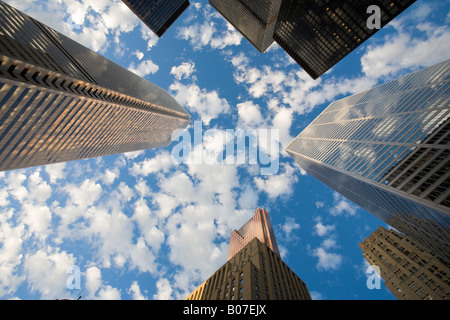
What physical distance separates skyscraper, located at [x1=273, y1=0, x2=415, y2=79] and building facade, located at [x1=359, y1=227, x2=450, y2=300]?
85586 millimetres

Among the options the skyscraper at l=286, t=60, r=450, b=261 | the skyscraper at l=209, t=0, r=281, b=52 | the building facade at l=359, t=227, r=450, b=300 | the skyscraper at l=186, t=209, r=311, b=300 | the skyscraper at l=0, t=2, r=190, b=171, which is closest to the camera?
the skyscraper at l=186, t=209, r=311, b=300

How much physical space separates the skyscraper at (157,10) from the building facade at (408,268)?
194 metres

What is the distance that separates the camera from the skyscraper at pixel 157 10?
144m

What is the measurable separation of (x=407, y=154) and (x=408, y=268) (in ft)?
169

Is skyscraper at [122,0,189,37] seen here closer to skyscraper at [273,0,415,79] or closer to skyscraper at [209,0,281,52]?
skyscraper at [209,0,281,52]

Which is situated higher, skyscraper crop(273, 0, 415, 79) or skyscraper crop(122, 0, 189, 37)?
skyscraper crop(122, 0, 189, 37)

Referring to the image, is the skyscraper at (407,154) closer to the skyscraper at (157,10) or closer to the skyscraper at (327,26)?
the skyscraper at (327,26)

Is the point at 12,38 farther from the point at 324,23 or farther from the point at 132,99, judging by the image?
the point at 324,23

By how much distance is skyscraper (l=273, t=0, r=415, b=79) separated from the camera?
72.4 m

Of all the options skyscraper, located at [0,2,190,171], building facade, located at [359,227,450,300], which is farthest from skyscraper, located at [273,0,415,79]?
skyscraper, located at [0,2,190,171]

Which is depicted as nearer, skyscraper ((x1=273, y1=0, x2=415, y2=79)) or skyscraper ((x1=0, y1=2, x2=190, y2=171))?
skyscraper ((x1=0, y1=2, x2=190, y2=171))

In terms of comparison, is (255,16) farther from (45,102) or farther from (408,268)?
(408,268)

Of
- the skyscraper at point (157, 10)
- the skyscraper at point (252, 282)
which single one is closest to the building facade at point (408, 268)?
the skyscraper at point (252, 282)
